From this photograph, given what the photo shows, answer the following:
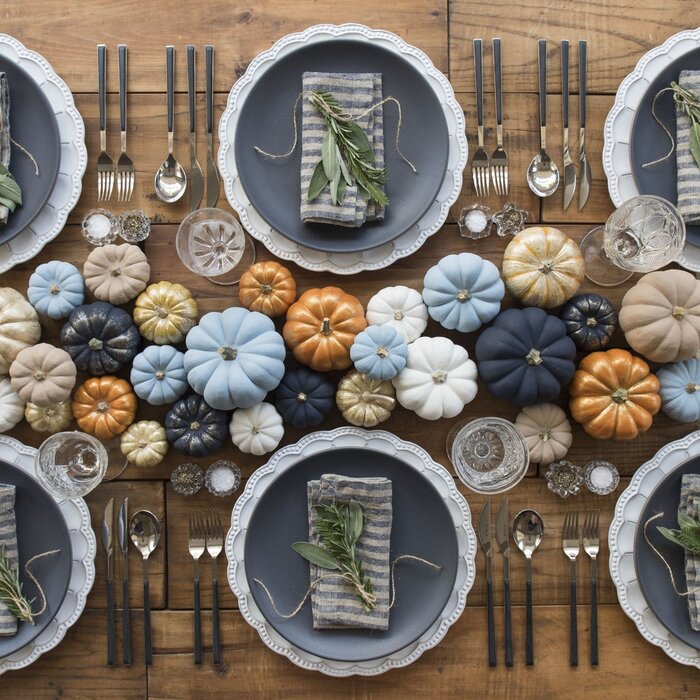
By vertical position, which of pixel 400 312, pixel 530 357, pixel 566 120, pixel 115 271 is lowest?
pixel 530 357

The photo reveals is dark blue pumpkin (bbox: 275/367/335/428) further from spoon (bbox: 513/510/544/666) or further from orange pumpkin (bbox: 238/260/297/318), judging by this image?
spoon (bbox: 513/510/544/666)

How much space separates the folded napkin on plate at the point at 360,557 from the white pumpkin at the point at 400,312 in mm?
394

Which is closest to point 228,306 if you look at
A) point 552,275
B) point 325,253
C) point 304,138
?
point 325,253

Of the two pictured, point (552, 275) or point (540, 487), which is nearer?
point (552, 275)

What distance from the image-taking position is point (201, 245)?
1.86 m

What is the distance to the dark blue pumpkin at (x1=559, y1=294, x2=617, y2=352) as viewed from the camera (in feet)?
5.86

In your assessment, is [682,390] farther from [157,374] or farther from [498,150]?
[157,374]

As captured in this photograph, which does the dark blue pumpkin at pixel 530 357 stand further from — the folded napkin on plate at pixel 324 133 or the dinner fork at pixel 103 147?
the dinner fork at pixel 103 147

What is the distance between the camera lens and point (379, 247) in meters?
→ 1.85

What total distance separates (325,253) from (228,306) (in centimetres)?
30

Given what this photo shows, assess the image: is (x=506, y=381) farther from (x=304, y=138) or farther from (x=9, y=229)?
(x=9, y=229)

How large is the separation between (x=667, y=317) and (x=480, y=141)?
67 cm

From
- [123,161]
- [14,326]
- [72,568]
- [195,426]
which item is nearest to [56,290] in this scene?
[14,326]

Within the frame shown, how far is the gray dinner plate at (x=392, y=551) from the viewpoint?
1807 millimetres
